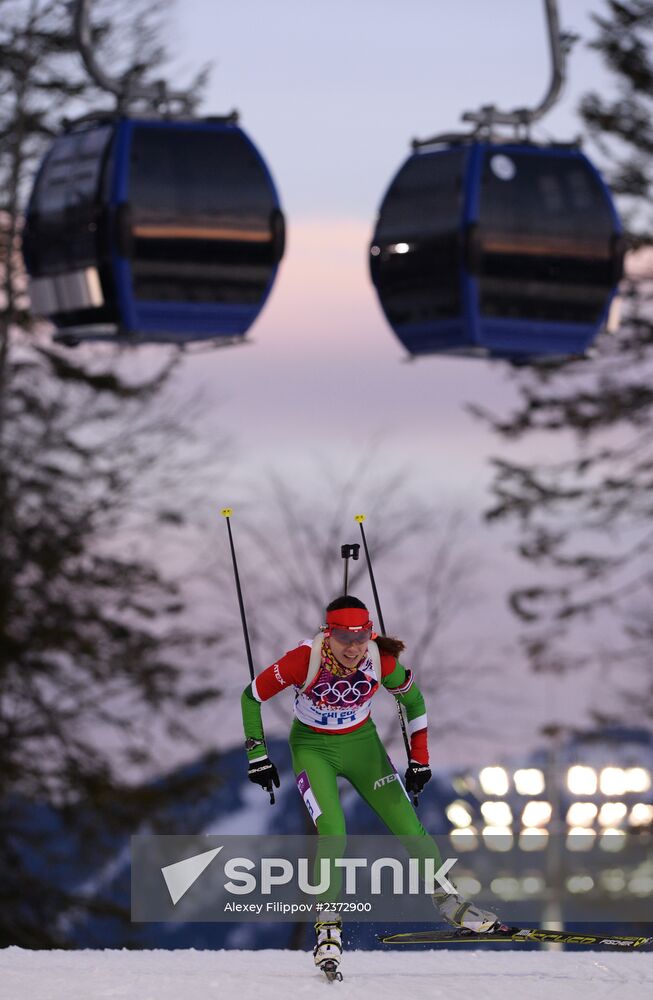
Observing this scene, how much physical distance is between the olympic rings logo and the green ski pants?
0.56 feet

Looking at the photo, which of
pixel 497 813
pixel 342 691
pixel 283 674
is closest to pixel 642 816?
pixel 497 813

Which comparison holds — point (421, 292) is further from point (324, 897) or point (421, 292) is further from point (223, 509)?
point (324, 897)

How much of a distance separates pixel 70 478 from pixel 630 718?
25.2 feet

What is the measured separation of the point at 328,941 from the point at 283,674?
1.00 m

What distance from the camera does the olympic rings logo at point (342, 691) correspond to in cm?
706

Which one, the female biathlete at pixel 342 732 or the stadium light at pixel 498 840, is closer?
the female biathlete at pixel 342 732

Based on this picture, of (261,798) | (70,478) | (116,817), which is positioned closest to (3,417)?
(70,478)

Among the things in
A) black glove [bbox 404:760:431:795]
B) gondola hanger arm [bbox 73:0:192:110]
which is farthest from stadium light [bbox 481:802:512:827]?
black glove [bbox 404:760:431:795]

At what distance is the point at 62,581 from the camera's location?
23172 mm

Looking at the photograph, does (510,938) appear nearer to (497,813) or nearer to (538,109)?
(538,109)

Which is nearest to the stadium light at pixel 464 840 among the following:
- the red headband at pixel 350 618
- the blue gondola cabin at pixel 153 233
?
the red headband at pixel 350 618

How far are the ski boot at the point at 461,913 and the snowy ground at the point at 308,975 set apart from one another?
42 centimetres

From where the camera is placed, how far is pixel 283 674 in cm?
694

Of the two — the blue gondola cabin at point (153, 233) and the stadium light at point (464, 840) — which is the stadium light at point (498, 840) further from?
the blue gondola cabin at point (153, 233)
